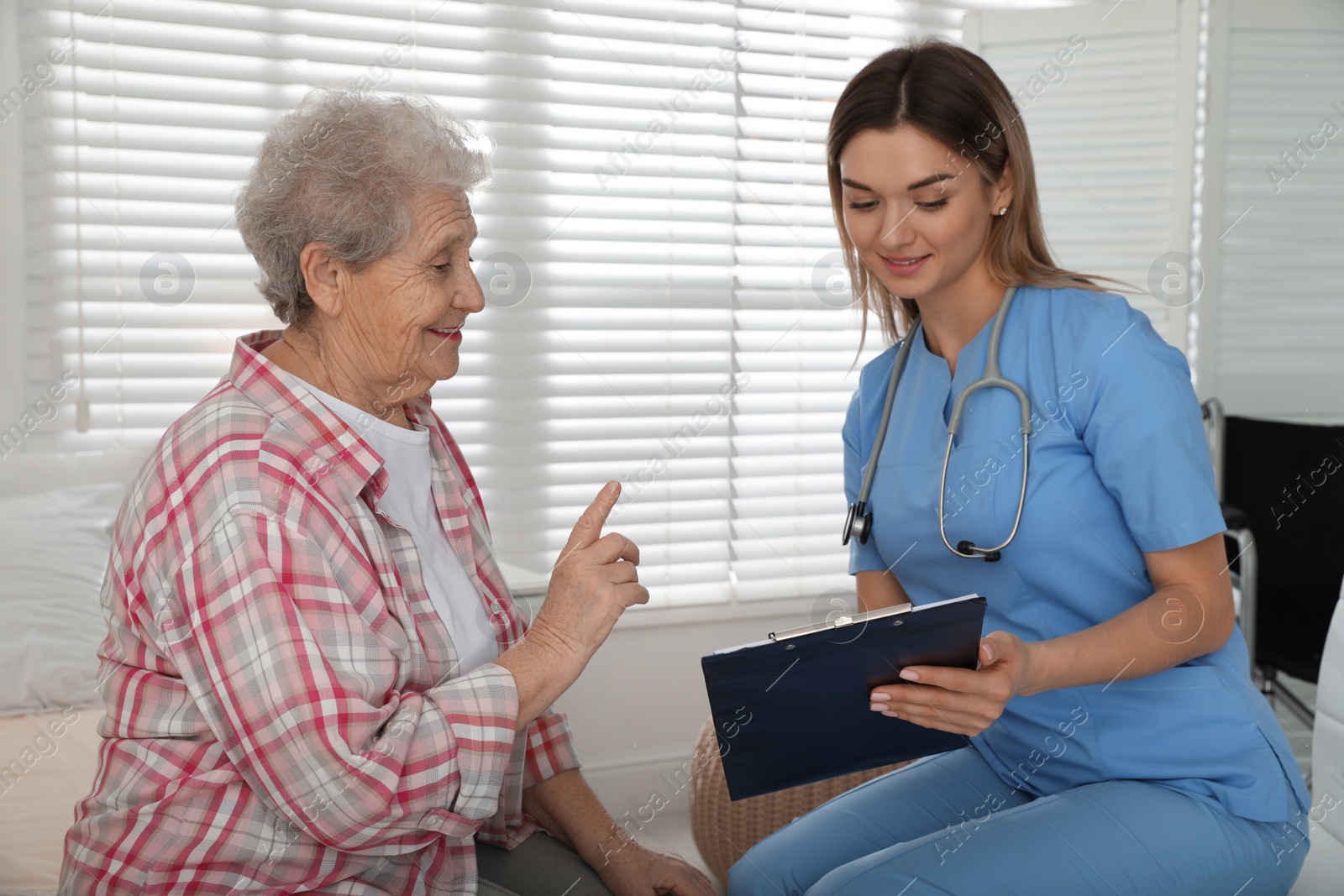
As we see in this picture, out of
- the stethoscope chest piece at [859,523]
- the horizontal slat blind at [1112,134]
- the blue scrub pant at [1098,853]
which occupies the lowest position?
the blue scrub pant at [1098,853]

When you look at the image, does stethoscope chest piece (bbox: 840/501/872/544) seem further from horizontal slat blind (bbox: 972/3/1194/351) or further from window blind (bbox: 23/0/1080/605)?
horizontal slat blind (bbox: 972/3/1194/351)

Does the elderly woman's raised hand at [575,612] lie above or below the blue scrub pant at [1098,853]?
above

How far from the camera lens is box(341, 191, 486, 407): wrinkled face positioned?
1175 millimetres

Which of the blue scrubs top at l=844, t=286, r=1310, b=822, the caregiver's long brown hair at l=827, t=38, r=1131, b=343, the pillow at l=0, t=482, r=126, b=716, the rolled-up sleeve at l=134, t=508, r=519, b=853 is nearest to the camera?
the rolled-up sleeve at l=134, t=508, r=519, b=853

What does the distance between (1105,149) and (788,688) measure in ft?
7.63

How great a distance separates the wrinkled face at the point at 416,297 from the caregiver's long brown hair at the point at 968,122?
554 mm

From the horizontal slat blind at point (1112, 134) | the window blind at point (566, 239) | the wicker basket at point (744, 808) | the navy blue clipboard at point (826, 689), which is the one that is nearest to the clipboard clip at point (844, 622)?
the navy blue clipboard at point (826, 689)

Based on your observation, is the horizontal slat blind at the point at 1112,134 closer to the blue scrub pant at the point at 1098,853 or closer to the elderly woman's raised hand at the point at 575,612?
the blue scrub pant at the point at 1098,853

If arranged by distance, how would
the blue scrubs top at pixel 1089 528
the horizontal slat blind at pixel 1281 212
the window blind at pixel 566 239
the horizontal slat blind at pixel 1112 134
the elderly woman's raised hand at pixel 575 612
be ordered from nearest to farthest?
the elderly woman's raised hand at pixel 575 612
the blue scrubs top at pixel 1089 528
the window blind at pixel 566 239
the horizontal slat blind at pixel 1112 134
the horizontal slat blind at pixel 1281 212

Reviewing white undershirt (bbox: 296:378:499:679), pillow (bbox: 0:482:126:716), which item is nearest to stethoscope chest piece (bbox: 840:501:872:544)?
white undershirt (bbox: 296:378:499:679)

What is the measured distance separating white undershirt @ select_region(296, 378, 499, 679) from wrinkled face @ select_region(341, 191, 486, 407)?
6cm

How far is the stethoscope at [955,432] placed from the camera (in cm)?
128

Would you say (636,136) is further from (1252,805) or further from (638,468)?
(1252,805)

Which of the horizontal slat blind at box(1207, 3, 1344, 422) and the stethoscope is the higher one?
the horizontal slat blind at box(1207, 3, 1344, 422)
